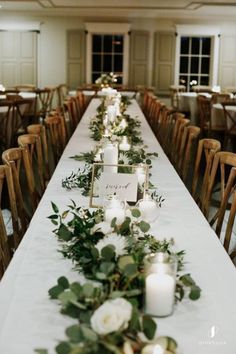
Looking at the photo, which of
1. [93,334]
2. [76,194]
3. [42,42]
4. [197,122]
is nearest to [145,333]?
[93,334]

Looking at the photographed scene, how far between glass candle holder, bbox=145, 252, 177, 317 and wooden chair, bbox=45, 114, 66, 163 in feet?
11.0

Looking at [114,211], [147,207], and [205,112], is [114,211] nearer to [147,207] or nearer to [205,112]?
[147,207]

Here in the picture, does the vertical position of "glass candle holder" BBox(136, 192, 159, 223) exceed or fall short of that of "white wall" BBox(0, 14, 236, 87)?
it falls short

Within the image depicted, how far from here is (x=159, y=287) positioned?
1.32 meters

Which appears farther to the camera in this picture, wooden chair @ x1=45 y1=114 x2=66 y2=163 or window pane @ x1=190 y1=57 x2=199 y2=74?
window pane @ x1=190 y1=57 x2=199 y2=74

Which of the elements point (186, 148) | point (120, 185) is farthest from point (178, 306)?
point (186, 148)

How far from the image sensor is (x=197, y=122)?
10156mm

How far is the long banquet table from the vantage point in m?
1.27

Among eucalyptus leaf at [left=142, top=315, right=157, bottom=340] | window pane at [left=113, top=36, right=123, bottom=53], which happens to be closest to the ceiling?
window pane at [left=113, top=36, right=123, bottom=53]

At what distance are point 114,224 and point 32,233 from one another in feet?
1.32

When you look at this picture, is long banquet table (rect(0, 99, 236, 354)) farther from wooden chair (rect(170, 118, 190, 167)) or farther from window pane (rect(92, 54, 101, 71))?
window pane (rect(92, 54, 101, 71))

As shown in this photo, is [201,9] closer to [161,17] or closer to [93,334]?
[161,17]

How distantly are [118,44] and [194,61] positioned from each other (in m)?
1.83

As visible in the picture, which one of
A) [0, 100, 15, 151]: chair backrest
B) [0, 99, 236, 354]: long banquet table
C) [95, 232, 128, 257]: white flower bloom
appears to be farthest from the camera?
[0, 100, 15, 151]: chair backrest
